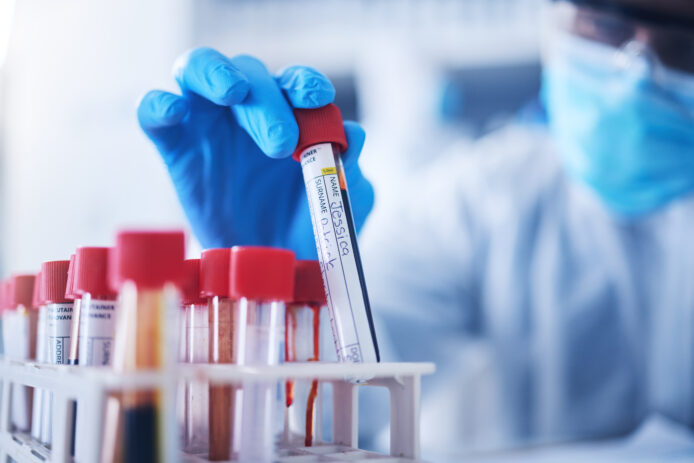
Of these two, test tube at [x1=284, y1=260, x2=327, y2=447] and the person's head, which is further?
the person's head

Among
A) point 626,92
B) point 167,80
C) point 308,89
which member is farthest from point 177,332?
point 167,80

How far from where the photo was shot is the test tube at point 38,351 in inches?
22.6

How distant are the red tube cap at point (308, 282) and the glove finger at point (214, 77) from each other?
20cm

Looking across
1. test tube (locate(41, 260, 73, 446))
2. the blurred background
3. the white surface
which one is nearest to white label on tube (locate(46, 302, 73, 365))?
test tube (locate(41, 260, 73, 446))

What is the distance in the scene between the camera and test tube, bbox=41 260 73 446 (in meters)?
0.55

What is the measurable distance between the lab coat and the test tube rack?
100 centimetres

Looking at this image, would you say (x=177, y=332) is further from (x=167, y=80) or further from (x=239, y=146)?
(x=167, y=80)

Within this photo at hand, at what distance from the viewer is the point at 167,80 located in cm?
195

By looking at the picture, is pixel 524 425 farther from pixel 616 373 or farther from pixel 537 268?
pixel 537 268

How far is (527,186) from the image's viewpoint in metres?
1.70

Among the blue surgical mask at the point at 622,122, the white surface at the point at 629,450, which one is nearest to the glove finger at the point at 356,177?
the white surface at the point at 629,450

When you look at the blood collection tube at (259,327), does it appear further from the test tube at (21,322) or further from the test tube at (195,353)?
the test tube at (21,322)

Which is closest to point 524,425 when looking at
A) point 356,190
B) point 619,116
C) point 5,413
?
point 619,116

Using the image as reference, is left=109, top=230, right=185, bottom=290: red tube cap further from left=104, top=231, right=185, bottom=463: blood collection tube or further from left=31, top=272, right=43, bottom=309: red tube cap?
left=31, top=272, right=43, bottom=309: red tube cap
